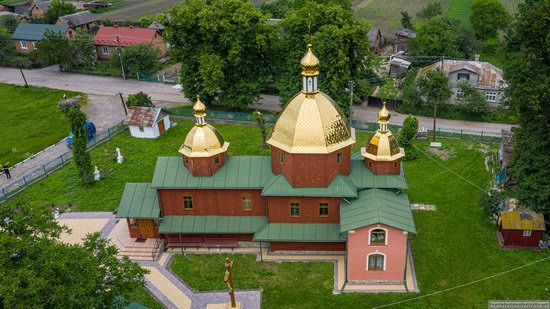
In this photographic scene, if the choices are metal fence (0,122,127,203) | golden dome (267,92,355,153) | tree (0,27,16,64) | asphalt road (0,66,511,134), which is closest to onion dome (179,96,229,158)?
golden dome (267,92,355,153)

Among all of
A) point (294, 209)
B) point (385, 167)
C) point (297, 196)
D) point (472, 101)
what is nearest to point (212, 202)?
point (294, 209)

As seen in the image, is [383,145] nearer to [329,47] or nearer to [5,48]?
[329,47]

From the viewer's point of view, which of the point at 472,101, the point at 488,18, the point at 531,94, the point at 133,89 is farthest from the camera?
the point at 488,18

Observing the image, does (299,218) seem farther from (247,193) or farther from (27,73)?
(27,73)

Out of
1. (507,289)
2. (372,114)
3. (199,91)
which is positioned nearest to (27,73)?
(199,91)

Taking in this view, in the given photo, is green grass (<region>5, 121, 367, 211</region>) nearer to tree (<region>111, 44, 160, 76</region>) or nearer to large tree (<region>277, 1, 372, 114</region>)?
large tree (<region>277, 1, 372, 114</region>)

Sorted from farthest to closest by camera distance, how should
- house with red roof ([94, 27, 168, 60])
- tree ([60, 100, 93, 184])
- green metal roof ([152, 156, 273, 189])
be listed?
house with red roof ([94, 27, 168, 60])
tree ([60, 100, 93, 184])
green metal roof ([152, 156, 273, 189])

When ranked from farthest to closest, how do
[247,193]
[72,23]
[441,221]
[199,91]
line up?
1. [72,23]
2. [199,91]
3. [441,221]
4. [247,193]
